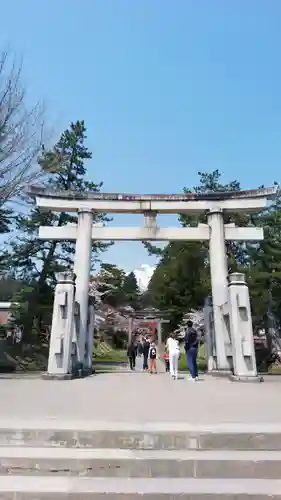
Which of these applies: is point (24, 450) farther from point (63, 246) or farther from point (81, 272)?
point (63, 246)

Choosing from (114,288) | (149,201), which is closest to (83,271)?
(149,201)

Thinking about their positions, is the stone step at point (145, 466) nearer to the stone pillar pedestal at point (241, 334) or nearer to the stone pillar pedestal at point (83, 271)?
the stone pillar pedestal at point (241, 334)

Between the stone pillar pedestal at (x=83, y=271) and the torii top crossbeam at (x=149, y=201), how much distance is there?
565mm

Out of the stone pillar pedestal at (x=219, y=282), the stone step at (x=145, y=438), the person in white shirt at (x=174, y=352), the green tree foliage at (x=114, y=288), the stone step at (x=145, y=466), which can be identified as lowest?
the stone step at (x=145, y=466)

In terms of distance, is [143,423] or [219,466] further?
[143,423]

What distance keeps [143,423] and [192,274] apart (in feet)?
71.6

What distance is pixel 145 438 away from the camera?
4.52 meters

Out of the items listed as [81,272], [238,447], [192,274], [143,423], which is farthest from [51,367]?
[192,274]

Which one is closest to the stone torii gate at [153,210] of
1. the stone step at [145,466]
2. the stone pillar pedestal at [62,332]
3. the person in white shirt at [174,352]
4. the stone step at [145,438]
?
the stone pillar pedestal at [62,332]

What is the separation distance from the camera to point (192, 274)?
26562 millimetres

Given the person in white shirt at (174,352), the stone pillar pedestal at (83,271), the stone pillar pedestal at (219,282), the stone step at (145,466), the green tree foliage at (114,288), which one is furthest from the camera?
the green tree foliage at (114,288)

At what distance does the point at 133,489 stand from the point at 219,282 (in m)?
10.8

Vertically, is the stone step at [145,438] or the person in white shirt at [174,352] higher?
the person in white shirt at [174,352]

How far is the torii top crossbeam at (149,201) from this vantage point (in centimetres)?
1488
